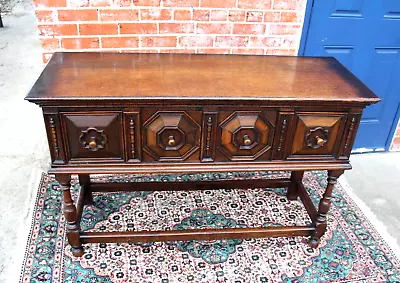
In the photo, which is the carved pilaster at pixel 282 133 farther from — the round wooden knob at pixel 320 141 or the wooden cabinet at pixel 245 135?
the round wooden knob at pixel 320 141

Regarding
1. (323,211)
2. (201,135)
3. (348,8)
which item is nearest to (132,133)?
(201,135)

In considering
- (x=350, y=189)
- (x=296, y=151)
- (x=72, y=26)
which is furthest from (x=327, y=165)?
(x=72, y=26)

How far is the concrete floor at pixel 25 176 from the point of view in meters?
A: 2.44

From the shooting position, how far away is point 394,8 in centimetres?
289

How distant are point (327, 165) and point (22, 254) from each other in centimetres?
183

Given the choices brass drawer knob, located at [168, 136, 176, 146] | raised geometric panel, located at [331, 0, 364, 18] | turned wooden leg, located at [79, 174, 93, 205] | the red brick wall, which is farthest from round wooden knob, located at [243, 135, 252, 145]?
raised geometric panel, located at [331, 0, 364, 18]

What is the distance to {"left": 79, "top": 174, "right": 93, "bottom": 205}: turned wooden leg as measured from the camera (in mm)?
2588

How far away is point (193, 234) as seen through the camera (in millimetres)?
2303

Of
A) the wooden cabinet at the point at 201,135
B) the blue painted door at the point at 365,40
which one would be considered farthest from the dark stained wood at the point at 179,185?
the blue painted door at the point at 365,40

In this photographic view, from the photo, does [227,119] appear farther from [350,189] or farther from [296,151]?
[350,189]

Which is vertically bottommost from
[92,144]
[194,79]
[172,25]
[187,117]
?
[92,144]

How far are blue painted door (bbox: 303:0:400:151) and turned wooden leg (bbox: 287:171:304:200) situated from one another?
3.00 ft

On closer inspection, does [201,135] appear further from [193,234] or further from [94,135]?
[193,234]

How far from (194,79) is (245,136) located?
40 cm
